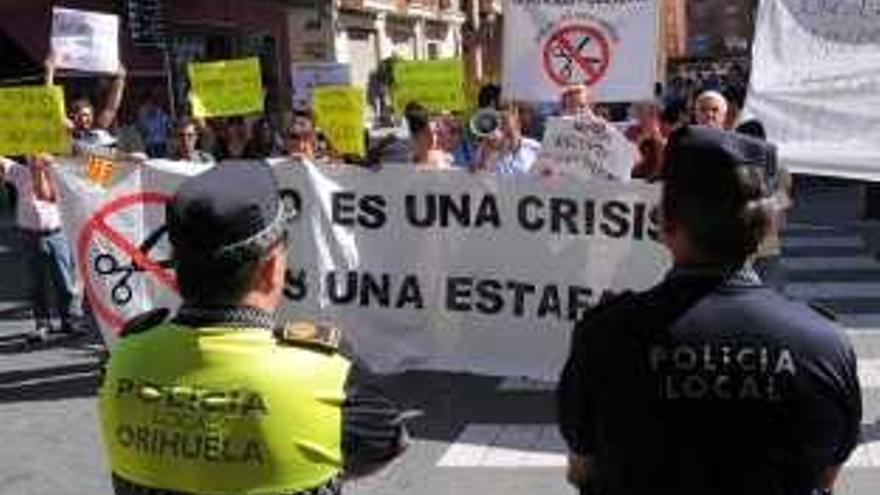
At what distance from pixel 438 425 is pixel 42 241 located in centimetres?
413

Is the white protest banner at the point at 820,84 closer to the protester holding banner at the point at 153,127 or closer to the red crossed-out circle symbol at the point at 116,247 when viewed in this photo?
the red crossed-out circle symbol at the point at 116,247

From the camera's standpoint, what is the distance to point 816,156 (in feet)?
25.9

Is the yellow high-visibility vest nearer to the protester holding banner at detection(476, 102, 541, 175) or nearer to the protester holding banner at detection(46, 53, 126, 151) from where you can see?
the protester holding banner at detection(476, 102, 541, 175)

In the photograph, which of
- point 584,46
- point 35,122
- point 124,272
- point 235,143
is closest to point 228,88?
point 235,143

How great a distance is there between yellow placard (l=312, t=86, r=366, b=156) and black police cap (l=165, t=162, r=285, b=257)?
31.0 ft

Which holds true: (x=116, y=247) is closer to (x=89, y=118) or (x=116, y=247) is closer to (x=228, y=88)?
(x=89, y=118)

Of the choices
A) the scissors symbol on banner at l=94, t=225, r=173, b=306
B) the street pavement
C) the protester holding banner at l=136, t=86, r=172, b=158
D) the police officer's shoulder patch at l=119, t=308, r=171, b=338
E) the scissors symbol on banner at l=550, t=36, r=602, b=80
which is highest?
the scissors symbol on banner at l=550, t=36, r=602, b=80

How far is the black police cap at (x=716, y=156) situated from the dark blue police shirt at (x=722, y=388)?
17cm

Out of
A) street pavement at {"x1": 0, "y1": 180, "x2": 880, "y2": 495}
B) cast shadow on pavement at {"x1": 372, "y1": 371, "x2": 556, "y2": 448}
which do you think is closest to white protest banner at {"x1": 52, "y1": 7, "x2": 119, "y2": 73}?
street pavement at {"x1": 0, "y1": 180, "x2": 880, "y2": 495}

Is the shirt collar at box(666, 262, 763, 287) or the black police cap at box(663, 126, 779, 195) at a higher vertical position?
the black police cap at box(663, 126, 779, 195)

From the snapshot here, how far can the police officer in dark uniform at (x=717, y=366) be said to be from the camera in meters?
2.73

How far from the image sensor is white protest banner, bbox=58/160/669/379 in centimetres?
848

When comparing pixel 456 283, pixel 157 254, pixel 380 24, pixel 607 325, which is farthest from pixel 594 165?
pixel 380 24

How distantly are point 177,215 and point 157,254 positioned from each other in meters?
6.73
